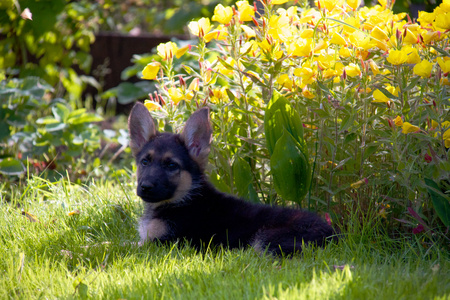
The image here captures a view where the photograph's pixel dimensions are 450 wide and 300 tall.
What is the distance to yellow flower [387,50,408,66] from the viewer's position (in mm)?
3008

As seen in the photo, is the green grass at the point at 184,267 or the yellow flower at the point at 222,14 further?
the yellow flower at the point at 222,14

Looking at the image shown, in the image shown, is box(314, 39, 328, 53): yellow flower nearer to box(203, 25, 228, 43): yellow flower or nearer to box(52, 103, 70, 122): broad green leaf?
box(203, 25, 228, 43): yellow flower

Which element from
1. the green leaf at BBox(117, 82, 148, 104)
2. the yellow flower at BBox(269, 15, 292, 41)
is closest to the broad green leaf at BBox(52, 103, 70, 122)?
the green leaf at BBox(117, 82, 148, 104)

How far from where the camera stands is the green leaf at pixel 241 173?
3805mm

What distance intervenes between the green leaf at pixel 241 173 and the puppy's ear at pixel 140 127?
0.72 m

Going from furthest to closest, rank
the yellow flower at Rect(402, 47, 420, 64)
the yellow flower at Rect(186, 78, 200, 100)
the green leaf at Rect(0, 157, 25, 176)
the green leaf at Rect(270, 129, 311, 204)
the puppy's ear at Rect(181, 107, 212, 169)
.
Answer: the green leaf at Rect(0, 157, 25, 176) < the yellow flower at Rect(186, 78, 200, 100) < the puppy's ear at Rect(181, 107, 212, 169) < the green leaf at Rect(270, 129, 311, 204) < the yellow flower at Rect(402, 47, 420, 64)

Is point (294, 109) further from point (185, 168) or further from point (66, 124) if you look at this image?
point (66, 124)

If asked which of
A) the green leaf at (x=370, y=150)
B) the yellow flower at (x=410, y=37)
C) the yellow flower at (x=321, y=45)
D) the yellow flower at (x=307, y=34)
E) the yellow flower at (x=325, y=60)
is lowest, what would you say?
the green leaf at (x=370, y=150)

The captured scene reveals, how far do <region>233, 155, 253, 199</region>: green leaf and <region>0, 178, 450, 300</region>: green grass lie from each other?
695 mm

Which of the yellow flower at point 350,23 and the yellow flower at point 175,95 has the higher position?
the yellow flower at point 350,23

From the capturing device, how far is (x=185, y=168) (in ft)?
12.1

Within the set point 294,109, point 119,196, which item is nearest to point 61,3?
point 119,196

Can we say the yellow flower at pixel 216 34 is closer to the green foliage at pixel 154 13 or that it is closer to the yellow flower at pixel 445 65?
the yellow flower at pixel 445 65

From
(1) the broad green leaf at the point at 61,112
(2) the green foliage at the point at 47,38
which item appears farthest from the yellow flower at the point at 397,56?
(2) the green foliage at the point at 47,38
